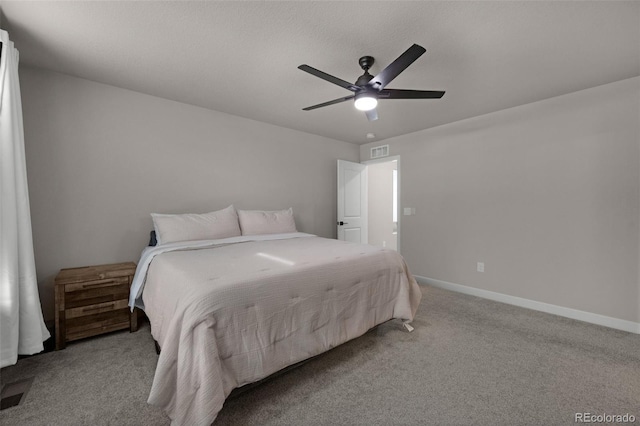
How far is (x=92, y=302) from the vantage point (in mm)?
2268

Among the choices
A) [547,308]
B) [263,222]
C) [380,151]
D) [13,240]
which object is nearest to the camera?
[13,240]

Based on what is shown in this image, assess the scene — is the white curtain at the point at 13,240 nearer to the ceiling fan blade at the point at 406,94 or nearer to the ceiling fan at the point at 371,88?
the ceiling fan at the point at 371,88

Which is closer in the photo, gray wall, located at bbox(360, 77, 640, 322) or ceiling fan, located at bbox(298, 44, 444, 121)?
ceiling fan, located at bbox(298, 44, 444, 121)

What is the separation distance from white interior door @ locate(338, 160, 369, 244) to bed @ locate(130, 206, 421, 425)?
2.00m

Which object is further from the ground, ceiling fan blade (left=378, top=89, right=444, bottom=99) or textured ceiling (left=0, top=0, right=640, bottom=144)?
textured ceiling (left=0, top=0, right=640, bottom=144)

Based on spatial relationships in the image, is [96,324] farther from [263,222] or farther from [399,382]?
[399,382]

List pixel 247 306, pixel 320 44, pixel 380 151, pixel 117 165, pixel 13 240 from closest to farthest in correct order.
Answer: pixel 247 306 → pixel 13 240 → pixel 320 44 → pixel 117 165 → pixel 380 151

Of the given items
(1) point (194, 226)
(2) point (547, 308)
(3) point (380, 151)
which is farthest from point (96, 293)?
(2) point (547, 308)

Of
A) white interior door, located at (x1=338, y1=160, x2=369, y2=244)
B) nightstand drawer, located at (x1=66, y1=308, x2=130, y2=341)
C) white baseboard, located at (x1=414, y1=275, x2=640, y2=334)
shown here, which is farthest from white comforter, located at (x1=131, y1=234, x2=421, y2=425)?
white interior door, located at (x1=338, y1=160, x2=369, y2=244)

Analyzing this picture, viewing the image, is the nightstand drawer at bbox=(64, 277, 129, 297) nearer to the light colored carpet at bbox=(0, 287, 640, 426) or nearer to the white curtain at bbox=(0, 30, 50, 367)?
the white curtain at bbox=(0, 30, 50, 367)

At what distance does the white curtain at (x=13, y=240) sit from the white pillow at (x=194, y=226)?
3.02 feet

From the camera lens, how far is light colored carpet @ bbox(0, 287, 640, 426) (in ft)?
4.83

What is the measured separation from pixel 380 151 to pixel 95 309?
4.42 m

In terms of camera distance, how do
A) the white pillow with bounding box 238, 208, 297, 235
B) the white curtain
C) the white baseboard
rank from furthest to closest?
the white pillow with bounding box 238, 208, 297, 235
the white baseboard
the white curtain
